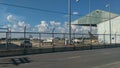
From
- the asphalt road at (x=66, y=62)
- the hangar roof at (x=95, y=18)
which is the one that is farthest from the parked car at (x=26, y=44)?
the hangar roof at (x=95, y=18)

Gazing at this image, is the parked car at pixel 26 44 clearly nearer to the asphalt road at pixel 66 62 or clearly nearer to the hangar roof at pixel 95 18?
the asphalt road at pixel 66 62

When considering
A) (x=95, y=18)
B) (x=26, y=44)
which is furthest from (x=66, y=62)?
(x=95, y=18)

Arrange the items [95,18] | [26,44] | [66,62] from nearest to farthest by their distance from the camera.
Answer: [66,62] → [26,44] → [95,18]

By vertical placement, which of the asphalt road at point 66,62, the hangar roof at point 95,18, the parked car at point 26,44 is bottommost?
the asphalt road at point 66,62

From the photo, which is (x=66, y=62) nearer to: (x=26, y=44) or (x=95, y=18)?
(x=26, y=44)

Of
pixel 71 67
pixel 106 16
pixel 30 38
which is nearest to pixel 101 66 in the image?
pixel 71 67

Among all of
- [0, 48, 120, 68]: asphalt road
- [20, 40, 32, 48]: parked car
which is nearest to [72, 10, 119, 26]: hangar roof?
[20, 40, 32, 48]: parked car

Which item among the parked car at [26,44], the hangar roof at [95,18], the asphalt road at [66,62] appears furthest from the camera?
the hangar roof at [95,18]

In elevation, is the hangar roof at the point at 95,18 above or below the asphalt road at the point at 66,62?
above

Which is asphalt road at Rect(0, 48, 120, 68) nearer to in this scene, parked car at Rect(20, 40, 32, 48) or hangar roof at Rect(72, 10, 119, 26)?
parked car at Rect(20, 40, 32, 48)

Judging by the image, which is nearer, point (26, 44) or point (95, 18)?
point (26, 44)

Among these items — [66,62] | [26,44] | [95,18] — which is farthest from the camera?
[95,18]

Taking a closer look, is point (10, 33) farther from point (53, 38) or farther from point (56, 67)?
point (56, 67)

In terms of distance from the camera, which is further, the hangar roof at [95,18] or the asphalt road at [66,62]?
the hangar roof at [95,18]
